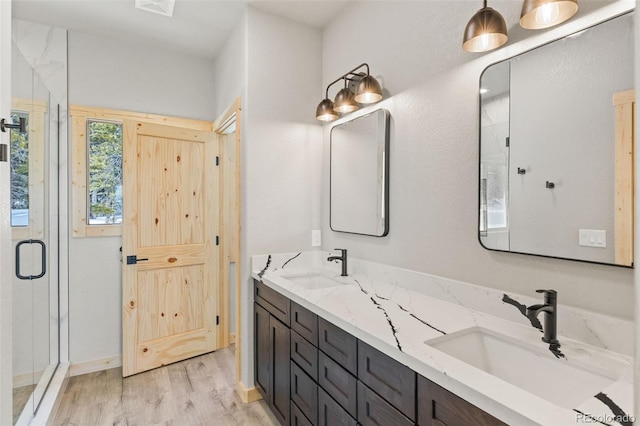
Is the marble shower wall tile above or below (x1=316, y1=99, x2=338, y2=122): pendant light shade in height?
above

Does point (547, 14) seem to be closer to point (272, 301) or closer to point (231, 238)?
point (272, 301)

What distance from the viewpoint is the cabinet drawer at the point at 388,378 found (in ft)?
3.60

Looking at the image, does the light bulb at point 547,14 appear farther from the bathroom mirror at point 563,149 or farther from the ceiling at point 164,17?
the ceiling at point 164,17

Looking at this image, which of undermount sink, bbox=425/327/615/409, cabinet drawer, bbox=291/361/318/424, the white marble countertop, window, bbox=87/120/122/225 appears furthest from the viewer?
window, bbox=87/120/122/225

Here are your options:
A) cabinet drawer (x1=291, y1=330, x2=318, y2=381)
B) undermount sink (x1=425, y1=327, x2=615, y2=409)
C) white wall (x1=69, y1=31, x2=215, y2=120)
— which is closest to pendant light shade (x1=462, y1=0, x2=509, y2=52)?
undermount sink (x1=425, y1=327, x2=615, y2=409)

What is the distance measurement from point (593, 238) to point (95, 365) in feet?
11.8

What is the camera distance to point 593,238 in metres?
1.14

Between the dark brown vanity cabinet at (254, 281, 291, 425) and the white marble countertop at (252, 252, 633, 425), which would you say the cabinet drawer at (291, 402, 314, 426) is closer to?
the dark brown vanity cabinet at (254, 281, 291, 425)

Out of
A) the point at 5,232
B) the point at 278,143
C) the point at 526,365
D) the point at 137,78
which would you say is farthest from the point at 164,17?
the point at 526,365

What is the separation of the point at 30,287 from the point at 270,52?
2222 mm

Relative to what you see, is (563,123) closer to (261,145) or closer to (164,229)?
(261,145)

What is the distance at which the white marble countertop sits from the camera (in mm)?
793

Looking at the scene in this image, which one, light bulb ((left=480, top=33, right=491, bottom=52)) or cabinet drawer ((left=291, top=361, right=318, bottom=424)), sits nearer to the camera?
light bulb ((left=480, top=33, right=491, bottom=52))

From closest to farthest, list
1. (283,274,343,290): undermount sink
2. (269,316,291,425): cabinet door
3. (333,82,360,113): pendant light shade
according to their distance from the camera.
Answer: (269,316,291,425): cabinet door, (333,82,360,113): pendant light shade, (283,274,343,290): undermount sink
